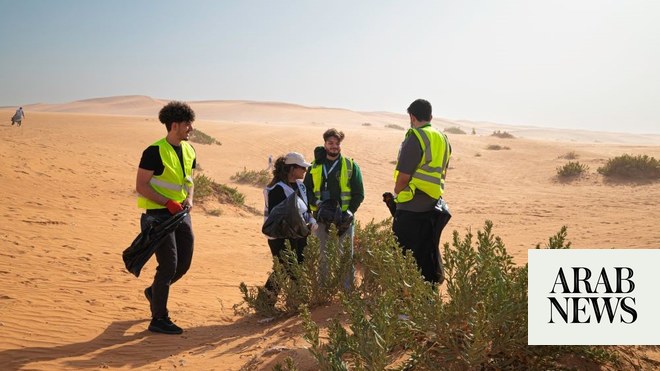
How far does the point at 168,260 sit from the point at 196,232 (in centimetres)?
528

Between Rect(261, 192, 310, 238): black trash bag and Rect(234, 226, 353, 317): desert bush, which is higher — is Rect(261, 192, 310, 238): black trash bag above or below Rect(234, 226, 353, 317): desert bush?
above

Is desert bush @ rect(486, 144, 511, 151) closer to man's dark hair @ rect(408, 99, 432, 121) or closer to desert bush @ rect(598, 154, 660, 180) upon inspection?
desert bush @ rect(598, 154, 660, 180)

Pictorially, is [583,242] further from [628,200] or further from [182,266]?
[182,266]

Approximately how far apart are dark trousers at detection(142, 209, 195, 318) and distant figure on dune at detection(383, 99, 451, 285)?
5.95 feet

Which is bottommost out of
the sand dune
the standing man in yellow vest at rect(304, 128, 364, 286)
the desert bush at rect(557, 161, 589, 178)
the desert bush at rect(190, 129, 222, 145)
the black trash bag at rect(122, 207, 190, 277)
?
the desert bush at rect(557, 161, 589, 178)

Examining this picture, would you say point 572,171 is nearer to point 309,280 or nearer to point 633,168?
point 633,168

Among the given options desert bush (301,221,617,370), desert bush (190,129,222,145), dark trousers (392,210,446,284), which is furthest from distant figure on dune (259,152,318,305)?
desert bush (190,129,222,145)

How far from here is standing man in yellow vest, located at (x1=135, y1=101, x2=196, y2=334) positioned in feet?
13.2

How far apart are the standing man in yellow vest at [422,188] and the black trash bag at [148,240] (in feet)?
6.01

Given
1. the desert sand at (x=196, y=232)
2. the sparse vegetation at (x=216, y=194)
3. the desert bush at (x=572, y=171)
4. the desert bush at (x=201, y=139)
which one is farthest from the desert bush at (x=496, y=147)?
the sparse vegetation at (x=216, y=194)

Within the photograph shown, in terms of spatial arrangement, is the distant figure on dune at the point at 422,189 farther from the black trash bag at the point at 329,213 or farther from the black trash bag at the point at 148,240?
the black trash bag at the point at 148,240

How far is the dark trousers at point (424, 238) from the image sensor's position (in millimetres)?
3891

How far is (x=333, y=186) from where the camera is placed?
4.80 m

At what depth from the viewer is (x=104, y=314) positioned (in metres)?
4.91
